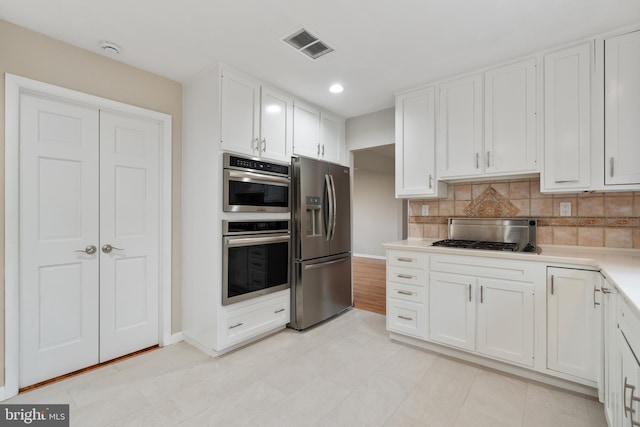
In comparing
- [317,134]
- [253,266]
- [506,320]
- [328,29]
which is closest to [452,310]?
[506,320]

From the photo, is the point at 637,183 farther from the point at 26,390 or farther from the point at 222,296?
the point at 26,390

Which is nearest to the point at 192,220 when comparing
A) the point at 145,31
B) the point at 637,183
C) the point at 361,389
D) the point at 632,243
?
the point at 145,31

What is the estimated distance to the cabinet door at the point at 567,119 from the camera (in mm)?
2123

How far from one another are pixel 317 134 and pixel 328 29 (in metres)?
1.42

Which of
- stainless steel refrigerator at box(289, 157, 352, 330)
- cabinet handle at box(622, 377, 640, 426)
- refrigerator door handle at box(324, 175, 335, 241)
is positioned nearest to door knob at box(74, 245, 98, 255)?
stainless steel refrigerator at box(289, 157, 352, 330)

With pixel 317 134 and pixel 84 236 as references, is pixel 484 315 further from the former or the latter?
pixel 84 236

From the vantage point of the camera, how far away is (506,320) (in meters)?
2.22

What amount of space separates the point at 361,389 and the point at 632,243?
232cm

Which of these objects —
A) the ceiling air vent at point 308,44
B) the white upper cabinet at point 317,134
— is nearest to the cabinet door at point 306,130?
the white upper cabinet at point 317,134

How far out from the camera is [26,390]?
2.00 meters

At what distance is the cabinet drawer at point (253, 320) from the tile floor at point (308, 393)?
0.15 m

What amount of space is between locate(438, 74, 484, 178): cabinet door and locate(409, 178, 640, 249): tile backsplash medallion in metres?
0.39

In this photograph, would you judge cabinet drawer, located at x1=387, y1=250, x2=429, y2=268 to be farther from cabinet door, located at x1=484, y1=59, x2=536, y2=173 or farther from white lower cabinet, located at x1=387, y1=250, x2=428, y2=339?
cabinet door, located at x1=484, y1=59, x2=536, y2=173

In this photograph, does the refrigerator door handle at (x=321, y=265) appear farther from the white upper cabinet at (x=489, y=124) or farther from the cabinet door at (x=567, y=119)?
the cabinet door at (x=567, y=119)
